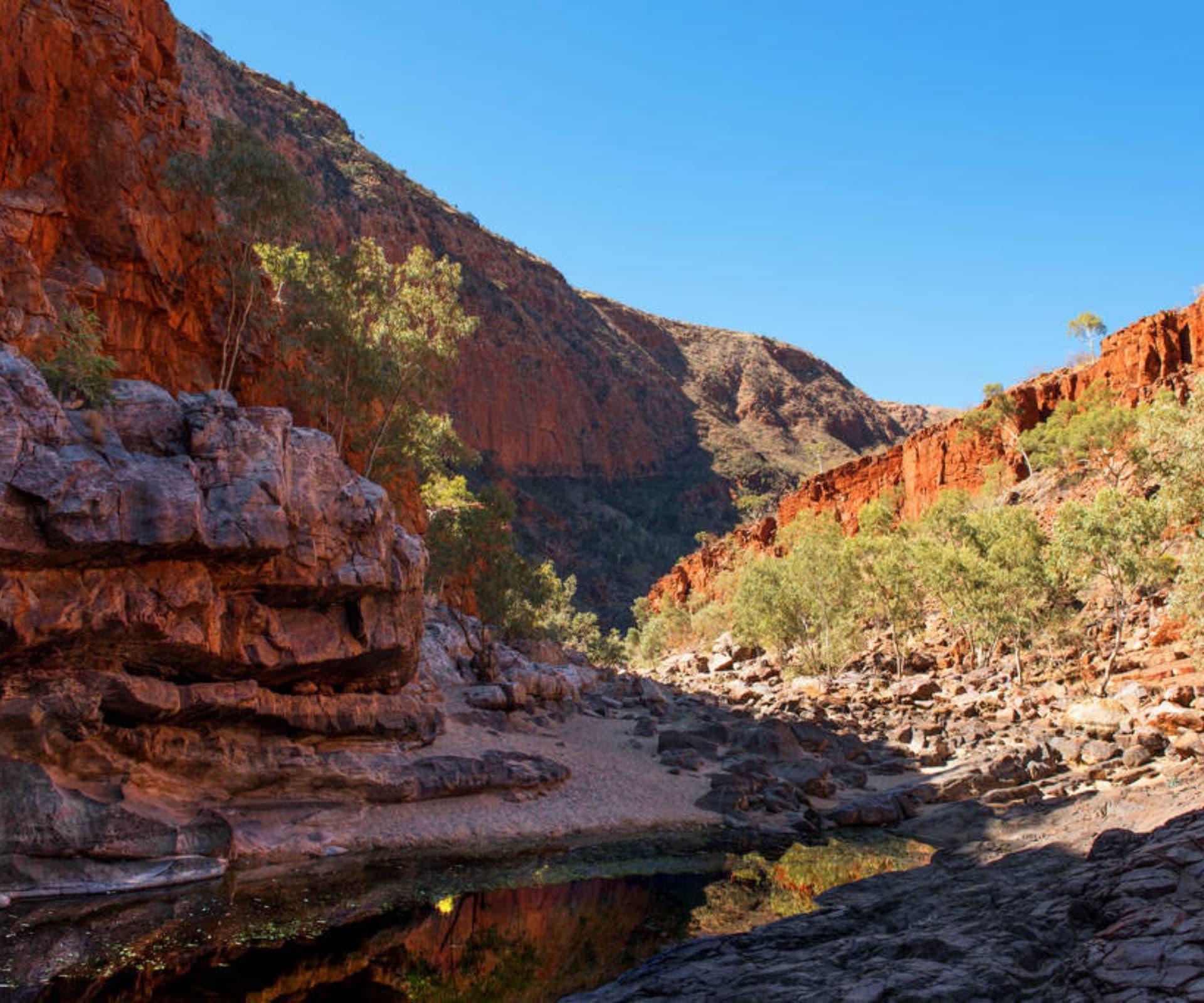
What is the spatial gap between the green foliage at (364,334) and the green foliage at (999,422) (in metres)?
47.8

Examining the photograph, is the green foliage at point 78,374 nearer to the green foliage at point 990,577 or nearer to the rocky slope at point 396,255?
the rocky slope at point 396,255

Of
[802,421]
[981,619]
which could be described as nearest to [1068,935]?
[981,619]

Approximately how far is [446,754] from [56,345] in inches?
469

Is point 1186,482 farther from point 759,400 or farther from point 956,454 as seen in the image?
point 759,400

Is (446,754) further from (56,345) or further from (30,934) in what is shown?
(56,345)

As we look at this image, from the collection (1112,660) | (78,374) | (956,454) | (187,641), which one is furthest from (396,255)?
(187,641)

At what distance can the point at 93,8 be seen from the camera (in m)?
20.8

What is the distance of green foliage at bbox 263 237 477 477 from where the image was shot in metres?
24.6

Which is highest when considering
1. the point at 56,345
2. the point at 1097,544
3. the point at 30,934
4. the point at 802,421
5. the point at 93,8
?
the point at 802,421

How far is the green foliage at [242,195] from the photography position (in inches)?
821

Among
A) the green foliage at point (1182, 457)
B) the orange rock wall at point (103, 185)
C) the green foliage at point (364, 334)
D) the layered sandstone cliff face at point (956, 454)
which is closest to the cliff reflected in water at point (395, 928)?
the orange rock wall at point (103, 185)

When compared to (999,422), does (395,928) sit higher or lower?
lower

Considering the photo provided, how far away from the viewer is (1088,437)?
49.9 meters

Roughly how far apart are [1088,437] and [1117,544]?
27.6m
